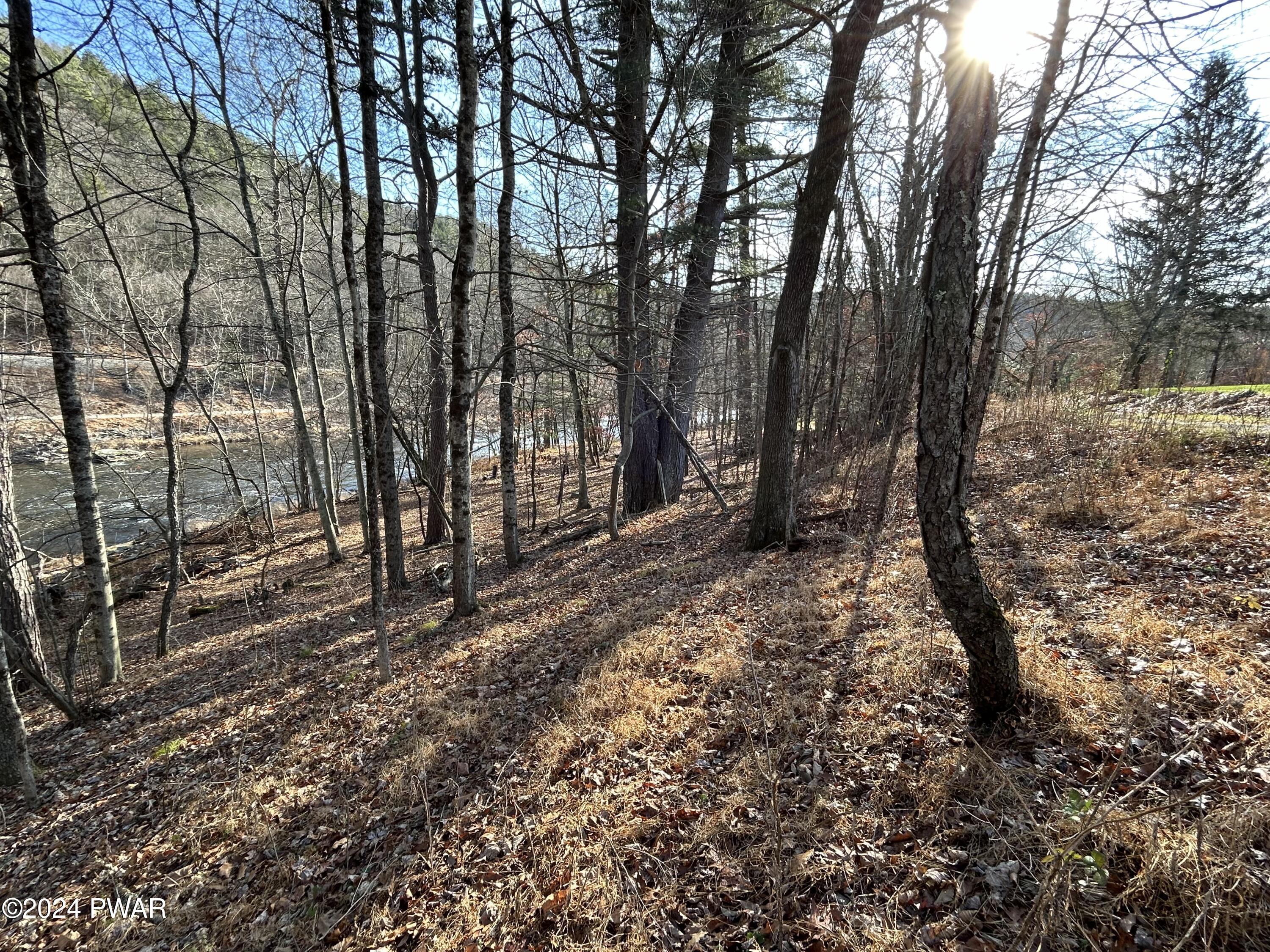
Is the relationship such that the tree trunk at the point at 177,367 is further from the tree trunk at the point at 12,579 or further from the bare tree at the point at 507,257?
the bare tree at the point at 507,257

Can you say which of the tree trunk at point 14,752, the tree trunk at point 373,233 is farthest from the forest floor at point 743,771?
the tree trunk at point 373,233

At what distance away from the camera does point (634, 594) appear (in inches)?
249

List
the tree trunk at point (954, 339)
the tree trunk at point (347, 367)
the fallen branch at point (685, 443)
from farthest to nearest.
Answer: the tree trunk at point (347, 367)
the fallen branch at point (685, 443)
the tree trunk at point (954, 339)

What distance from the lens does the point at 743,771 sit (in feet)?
10.0

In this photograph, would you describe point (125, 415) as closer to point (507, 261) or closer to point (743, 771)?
point (507, 261)

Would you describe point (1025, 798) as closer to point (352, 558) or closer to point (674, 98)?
point (674, 98)

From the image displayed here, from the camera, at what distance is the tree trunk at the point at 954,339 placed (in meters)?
2.50

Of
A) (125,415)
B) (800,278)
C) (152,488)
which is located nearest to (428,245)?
(800,278)

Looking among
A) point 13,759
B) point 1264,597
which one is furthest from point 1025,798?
point 13,759

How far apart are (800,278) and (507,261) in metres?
4.11

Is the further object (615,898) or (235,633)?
(235,633)

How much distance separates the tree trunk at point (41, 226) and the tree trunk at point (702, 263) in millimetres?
6966

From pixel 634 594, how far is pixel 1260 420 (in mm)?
9150

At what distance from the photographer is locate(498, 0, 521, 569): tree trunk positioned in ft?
20.9
